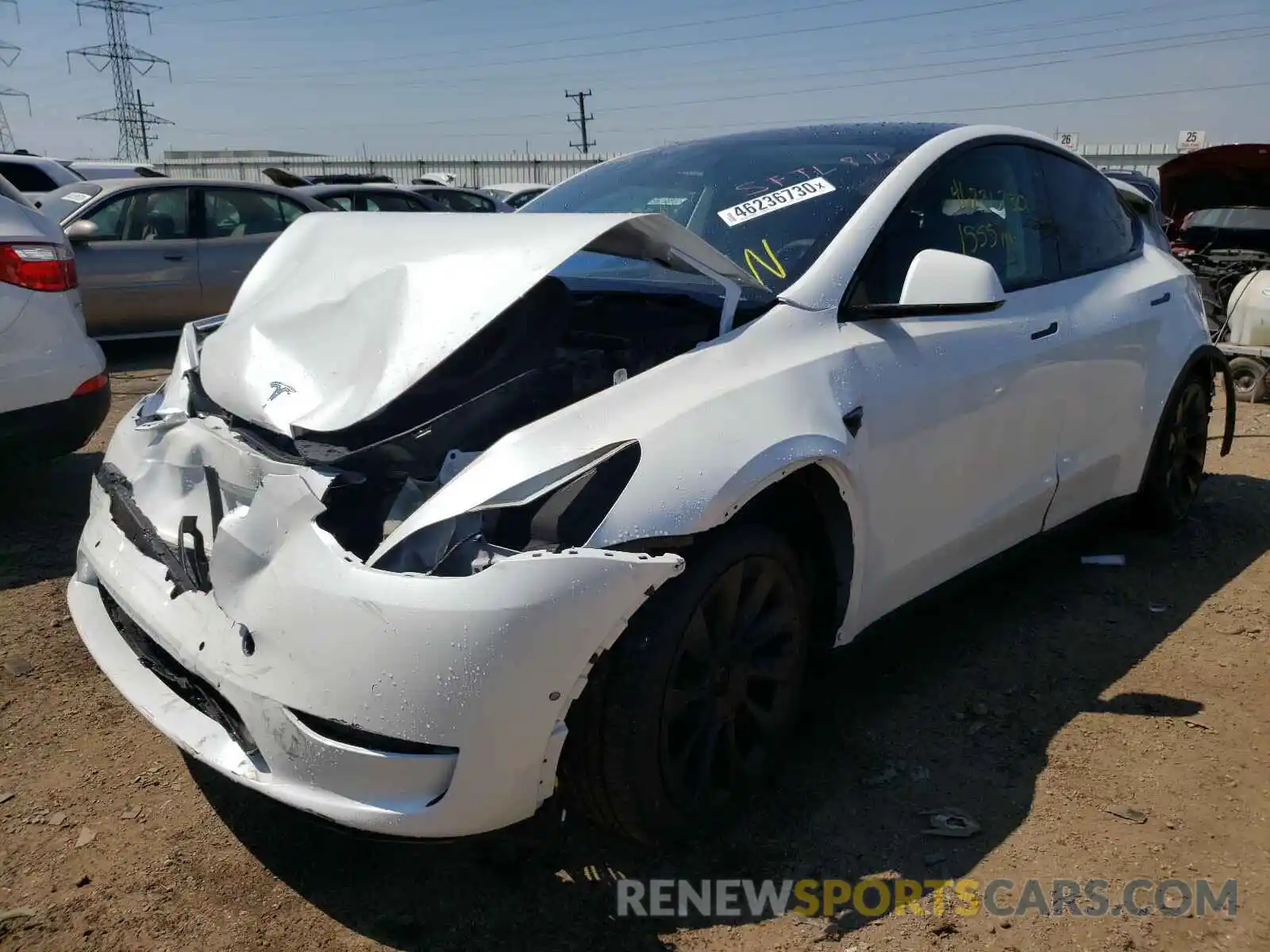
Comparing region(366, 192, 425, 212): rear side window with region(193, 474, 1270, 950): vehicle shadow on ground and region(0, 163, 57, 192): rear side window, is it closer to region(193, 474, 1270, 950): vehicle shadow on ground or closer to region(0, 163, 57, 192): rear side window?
region(0, 163, 57, 192): rear side window

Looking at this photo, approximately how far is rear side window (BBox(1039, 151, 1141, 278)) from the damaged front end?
161cm

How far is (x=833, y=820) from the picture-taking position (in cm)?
246

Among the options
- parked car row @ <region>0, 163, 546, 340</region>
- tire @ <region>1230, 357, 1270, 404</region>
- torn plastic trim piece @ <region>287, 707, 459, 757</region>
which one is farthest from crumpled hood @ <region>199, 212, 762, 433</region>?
tire @ <region>1230, 357, 1270, 404</region>

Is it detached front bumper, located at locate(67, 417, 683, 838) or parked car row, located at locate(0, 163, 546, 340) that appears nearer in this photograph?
detached front bumper, located at locate(67, 417, 683, 838)

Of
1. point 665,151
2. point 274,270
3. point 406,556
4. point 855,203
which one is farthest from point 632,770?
point 665,151

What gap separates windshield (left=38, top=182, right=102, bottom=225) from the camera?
8.14m

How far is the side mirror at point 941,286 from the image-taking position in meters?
2.64

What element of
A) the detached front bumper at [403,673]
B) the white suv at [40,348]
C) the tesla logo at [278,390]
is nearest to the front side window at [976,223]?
the detached front bumper at [403,673]

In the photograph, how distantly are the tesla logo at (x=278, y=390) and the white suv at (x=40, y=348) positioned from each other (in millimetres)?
2207

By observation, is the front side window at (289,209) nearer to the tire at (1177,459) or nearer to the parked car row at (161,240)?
the parked car row at (161,240)

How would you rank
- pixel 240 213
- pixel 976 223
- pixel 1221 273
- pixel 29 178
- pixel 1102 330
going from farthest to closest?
pixel 29 178
pixel 240 213
pixel 1221 273
pixel 1102 330
pixel 976 223

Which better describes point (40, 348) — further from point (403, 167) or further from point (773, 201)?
point (403, 167)

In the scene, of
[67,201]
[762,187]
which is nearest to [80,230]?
[67,201]

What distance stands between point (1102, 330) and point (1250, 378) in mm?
4821
